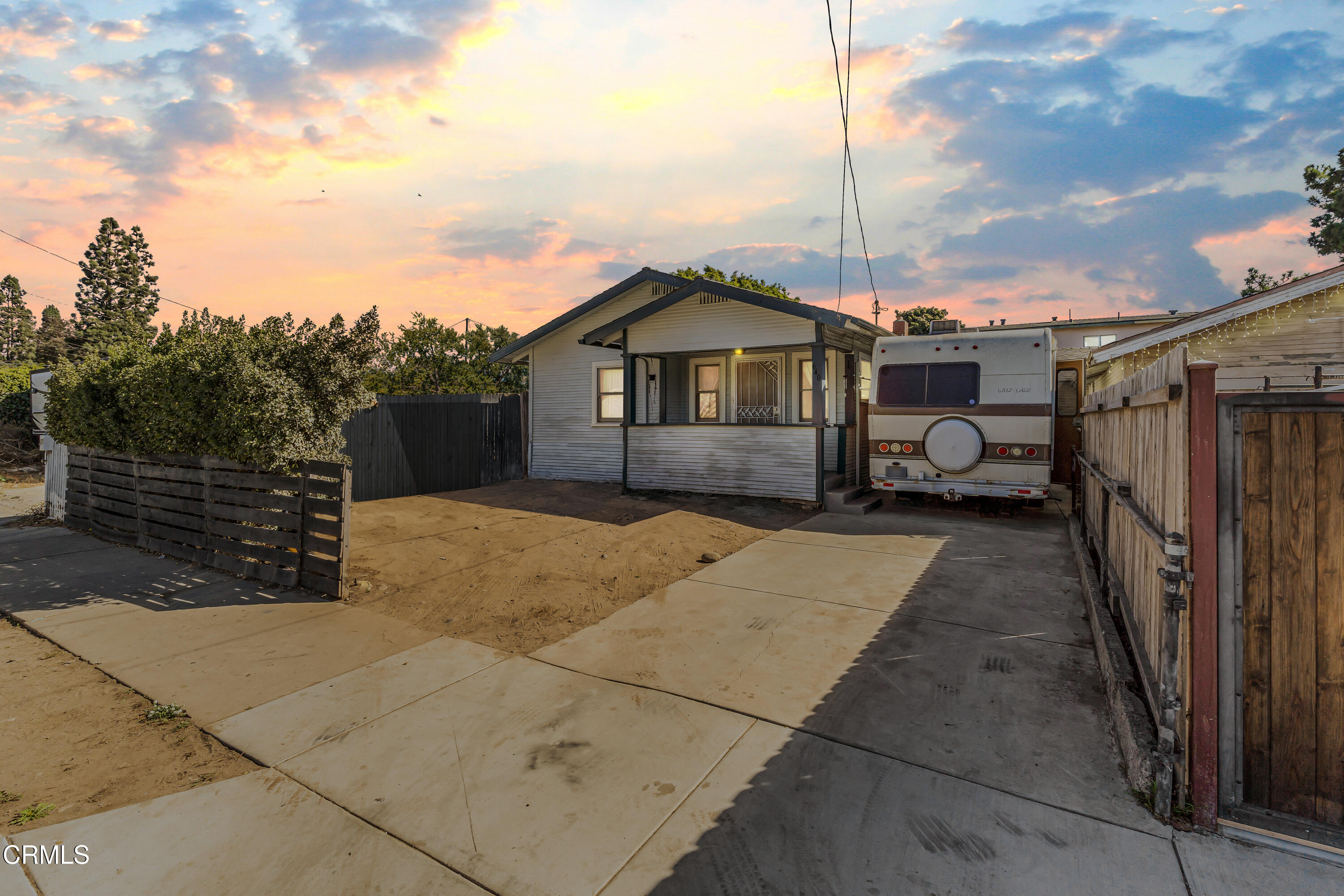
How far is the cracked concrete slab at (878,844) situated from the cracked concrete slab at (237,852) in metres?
0.96

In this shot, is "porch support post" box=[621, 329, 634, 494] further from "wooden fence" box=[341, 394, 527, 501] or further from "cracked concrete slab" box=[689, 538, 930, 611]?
"cracked concrete slab" box=[689, 538, 930, 611]

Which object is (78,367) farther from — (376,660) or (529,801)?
(529,801)

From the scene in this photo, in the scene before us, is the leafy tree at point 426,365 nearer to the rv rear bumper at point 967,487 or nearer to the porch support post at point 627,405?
the porch support post at point 627,405

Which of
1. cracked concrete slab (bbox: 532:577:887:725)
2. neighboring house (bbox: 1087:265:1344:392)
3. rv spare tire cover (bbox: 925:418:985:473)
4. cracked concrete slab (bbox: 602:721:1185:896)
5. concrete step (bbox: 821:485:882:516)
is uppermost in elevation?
neighboring house (bbox: 1087:265:1344:392)

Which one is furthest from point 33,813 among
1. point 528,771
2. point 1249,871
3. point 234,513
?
point 1249,871

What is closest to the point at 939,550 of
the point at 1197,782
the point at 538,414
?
the point at 1197,782

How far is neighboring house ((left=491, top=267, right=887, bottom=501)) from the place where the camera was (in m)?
12.1

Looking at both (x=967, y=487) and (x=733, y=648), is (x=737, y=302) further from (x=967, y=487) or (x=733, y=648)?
(x=733, y=648)

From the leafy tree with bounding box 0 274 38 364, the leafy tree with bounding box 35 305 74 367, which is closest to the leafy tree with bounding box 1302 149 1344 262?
the leafy tree with bounding box 35 305 74 367

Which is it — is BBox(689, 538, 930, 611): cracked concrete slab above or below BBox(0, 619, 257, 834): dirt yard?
above

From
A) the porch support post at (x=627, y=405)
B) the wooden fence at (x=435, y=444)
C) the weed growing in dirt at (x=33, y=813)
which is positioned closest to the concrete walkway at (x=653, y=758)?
the weed growing in dirt at (x=33, y=813)

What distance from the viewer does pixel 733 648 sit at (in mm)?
4980

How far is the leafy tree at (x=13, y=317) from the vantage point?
68.7 m

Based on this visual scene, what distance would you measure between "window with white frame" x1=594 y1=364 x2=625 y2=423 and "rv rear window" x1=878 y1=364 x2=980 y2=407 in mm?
6809
